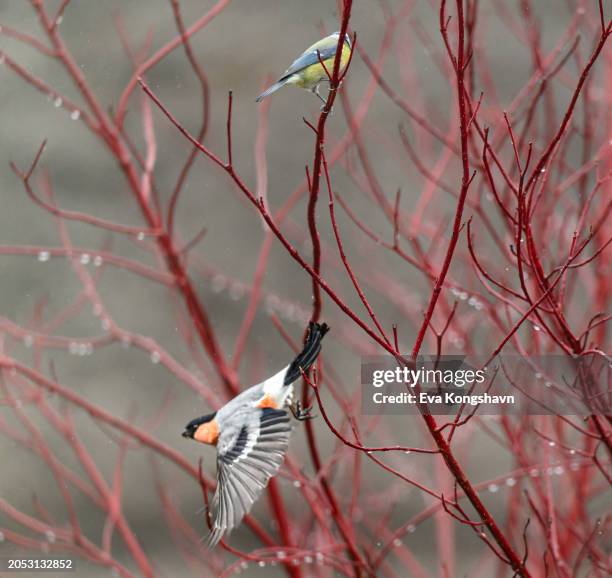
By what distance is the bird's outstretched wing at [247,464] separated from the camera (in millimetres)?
570

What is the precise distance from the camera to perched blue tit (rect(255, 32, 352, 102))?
1.89 ft

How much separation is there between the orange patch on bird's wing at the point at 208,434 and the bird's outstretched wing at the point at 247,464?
1 centimetres

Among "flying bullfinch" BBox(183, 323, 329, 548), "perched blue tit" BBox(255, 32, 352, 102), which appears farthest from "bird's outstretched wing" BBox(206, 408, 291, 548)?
"perched blue tit" BBox(255, 32, 352, 102)

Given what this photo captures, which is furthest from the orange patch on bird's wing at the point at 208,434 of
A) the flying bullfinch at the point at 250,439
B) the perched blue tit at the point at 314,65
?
the perched blue tit at the point at 314,65

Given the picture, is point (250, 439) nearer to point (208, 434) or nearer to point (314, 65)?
point (208, 434)

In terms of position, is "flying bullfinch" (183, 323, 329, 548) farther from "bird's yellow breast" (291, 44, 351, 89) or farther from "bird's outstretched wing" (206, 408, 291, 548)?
"bird's yellow breast" (291, 44, 351, 89)

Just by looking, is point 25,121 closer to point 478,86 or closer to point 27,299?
point 27,299

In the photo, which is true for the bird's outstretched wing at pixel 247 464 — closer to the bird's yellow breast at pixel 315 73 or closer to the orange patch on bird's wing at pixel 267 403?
the orange patch on bird's wing at pixel 267 403

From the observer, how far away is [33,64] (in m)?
0.92

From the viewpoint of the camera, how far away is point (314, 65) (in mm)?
583

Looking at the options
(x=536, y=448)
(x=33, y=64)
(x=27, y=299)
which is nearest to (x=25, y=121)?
(x=33, y=64)

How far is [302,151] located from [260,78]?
0.09 m

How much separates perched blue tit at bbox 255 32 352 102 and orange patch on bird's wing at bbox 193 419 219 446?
238 millimetres

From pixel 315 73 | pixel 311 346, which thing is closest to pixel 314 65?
pixel 315 73
